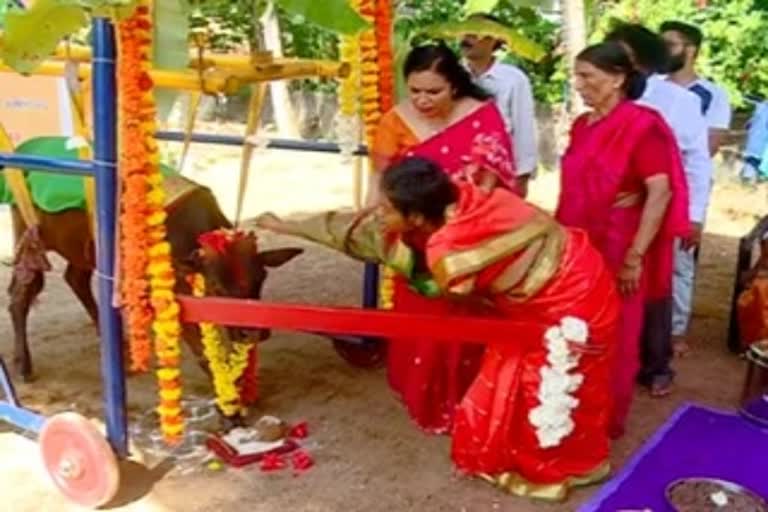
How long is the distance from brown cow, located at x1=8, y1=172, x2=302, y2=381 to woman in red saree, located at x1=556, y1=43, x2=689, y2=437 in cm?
110

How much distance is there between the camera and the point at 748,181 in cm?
877

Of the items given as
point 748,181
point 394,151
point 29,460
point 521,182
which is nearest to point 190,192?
point 394,151

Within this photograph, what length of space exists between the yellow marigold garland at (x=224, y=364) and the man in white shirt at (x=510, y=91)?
167 centimetres

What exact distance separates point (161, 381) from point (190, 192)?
1026 mm

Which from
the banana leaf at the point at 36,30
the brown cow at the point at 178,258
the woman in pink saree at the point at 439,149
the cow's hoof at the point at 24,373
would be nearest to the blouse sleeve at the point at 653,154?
the woman in pink saree at the point at 439,149

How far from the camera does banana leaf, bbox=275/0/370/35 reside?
303 centimetres

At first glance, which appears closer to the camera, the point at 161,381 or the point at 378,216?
the point at 161,381

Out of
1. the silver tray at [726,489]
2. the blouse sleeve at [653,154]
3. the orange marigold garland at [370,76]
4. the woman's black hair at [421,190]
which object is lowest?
the silver tray at [726,489]

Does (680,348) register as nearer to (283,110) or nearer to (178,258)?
(178,258)

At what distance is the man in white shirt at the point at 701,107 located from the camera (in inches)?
187

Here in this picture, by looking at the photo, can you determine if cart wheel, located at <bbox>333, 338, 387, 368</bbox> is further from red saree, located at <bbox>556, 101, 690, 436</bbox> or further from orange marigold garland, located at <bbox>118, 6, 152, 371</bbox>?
orange marigold garland, located at <bbox>118, 6, 152, 371</bbox>

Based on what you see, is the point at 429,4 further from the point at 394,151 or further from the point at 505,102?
Result: the point at 394,151

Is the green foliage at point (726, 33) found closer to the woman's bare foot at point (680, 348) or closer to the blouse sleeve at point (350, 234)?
the woman's bare foot at point (680, 348)

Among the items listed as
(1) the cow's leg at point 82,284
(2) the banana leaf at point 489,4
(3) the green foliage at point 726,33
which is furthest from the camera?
(3) the green foliage at point 726,33
